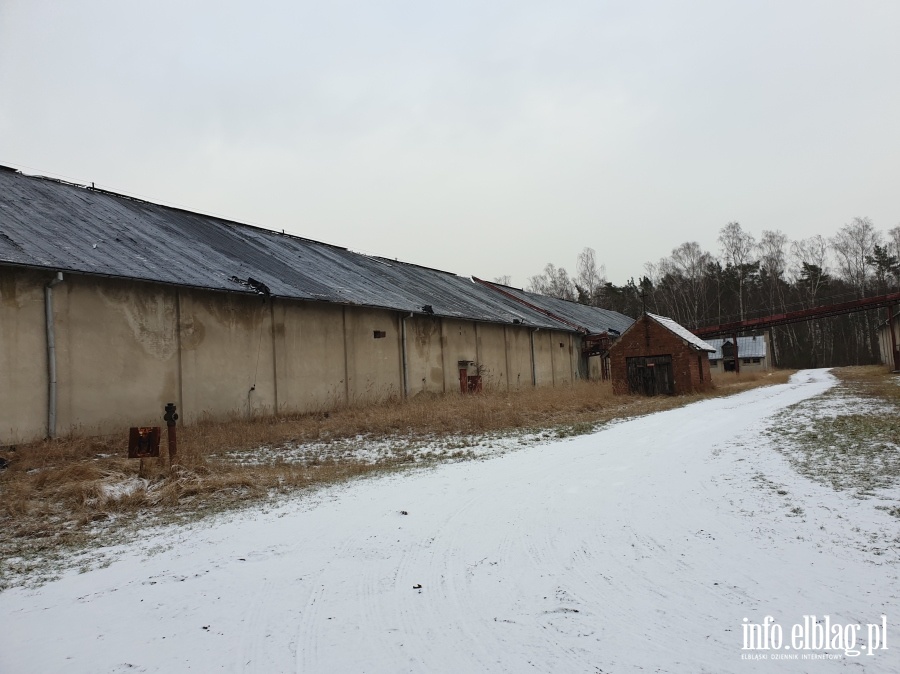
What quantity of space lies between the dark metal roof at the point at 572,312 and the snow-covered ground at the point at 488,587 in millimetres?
30413

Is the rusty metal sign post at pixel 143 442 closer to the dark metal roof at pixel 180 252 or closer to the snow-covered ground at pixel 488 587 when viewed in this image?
the snow-covered ground at pixel 488 587

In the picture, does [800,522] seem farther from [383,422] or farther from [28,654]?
[383,422]

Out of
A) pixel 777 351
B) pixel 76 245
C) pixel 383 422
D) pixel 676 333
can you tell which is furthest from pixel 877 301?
pixel 76 245

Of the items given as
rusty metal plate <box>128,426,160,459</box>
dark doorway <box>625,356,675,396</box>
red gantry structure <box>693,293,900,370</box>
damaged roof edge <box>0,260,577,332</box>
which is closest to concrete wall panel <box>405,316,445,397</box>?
damaged roof edge <box>0,260,577,332</box>

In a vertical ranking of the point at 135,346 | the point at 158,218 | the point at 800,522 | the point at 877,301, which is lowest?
the point at 800,522

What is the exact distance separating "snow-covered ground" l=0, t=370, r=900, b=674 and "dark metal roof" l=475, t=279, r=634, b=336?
30413mm

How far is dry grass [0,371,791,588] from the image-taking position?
235 inches

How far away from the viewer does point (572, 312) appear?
4166cm

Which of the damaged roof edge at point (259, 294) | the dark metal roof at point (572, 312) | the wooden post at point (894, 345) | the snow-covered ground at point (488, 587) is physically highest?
the dark metal roof at point (572, 312)

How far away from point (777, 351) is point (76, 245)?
237ft

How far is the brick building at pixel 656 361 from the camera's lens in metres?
24.2

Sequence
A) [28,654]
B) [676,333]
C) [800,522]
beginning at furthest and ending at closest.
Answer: [676,333] < [800,522] < [28,654]

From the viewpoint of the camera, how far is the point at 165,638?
322cm

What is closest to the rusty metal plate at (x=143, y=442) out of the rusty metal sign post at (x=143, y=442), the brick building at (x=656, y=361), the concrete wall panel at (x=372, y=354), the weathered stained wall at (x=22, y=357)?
the rusty metal sign post at (x=143, y=442)
